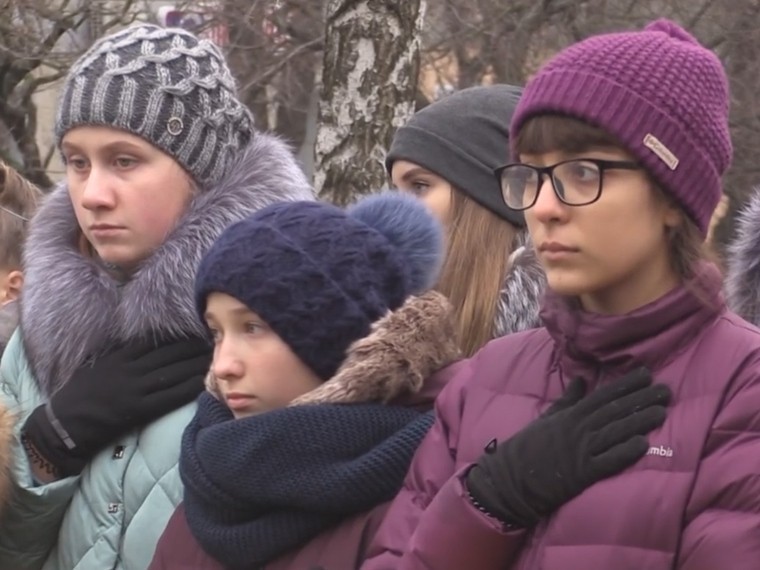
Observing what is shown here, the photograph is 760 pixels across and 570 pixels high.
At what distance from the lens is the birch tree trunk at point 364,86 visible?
473 cm

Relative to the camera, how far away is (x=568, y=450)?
1.99 m

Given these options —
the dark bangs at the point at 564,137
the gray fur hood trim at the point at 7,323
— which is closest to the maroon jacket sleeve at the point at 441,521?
the dark bangs at the point at 564,137

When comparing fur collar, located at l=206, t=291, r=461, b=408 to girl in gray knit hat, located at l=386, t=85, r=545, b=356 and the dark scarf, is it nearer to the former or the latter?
the dark scarf

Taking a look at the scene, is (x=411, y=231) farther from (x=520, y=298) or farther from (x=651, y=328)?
(x=651, y=328)

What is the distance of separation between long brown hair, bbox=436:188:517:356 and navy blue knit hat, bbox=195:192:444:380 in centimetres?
46

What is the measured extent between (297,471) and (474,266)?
2.94 ft

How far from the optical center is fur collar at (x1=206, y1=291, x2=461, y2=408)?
8.02 ft

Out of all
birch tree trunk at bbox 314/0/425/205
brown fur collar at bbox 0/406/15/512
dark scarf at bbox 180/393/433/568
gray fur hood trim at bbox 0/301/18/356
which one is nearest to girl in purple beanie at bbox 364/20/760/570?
dark scarf at bbox 180/393/433/568

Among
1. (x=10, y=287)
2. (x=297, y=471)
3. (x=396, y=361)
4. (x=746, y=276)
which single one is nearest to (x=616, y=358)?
(x=396, y=361)

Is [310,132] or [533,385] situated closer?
[533,385]

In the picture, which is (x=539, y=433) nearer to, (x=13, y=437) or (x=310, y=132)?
(x=13, y=437)

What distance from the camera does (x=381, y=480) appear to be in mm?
2389

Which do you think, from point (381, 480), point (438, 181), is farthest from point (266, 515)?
point (438, 181)

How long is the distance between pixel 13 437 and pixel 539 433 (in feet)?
4.57
